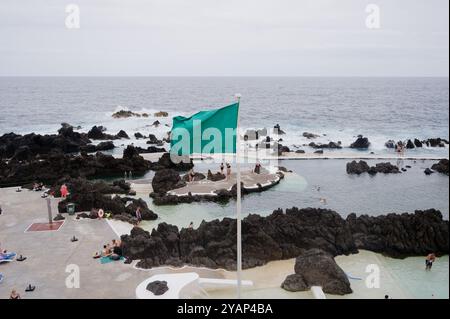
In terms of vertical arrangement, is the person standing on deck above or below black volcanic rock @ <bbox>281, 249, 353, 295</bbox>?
above

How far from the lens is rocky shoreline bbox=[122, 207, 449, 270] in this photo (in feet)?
65.6

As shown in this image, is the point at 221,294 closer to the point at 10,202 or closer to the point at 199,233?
the point at 199,233

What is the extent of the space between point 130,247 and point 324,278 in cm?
882

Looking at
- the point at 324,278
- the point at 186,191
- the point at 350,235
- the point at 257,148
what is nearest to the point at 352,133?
the point at 257,148

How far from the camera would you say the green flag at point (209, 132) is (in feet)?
42.6

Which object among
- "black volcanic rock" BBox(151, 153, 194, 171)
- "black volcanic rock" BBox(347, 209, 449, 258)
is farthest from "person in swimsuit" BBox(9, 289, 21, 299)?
"black volcanic rock" BBox(151, 153, 194, 171)

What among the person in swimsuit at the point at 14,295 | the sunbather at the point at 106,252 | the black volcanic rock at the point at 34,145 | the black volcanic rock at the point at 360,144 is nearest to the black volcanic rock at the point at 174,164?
the black volcanic rock at the point at 34,145

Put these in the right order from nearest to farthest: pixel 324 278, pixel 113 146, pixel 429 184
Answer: pixel 324 278
pixel 429 184
pixel 113 146

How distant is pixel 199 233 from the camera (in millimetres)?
21484

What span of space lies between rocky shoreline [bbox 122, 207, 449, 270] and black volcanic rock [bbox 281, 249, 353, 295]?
288 centimetres

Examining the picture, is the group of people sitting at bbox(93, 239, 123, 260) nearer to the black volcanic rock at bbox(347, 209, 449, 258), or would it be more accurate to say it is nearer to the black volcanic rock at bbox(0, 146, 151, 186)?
the black volcanic rock at bbox(347, 209, 449, 258)

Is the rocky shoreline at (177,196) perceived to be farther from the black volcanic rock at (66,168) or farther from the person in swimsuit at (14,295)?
the person in swimsuit at (14,295)

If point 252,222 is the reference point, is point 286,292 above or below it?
below

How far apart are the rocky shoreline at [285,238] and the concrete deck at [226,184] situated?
33.2 ft
